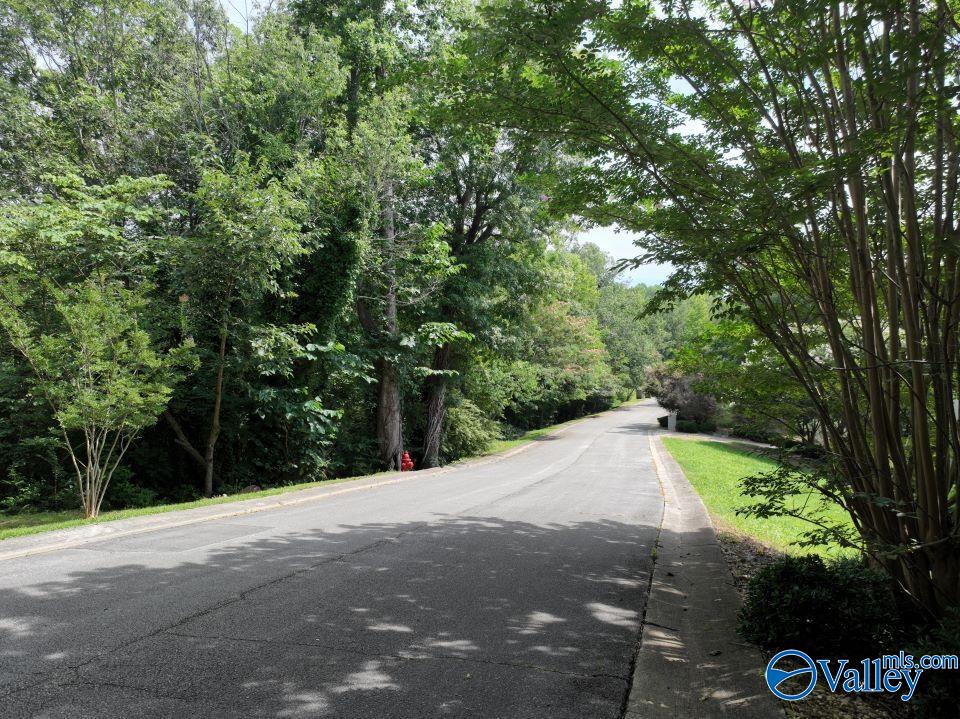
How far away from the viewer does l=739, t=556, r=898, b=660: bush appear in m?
3.56

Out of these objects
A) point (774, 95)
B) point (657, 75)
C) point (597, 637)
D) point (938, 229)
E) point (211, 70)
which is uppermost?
point (211, 70)

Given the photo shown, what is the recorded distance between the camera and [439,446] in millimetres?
21953

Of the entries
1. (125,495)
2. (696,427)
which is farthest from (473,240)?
(696,427)

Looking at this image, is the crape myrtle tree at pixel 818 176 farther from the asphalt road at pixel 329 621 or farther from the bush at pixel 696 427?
the bush at pixel 696 427

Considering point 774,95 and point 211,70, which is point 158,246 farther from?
point 774,95

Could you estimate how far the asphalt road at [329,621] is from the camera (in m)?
3.21

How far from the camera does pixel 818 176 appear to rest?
3.27 m

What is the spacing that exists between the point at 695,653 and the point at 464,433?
62.5ft

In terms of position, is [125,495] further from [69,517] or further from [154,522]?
[154,522]

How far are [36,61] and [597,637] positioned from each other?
21672 millimetres

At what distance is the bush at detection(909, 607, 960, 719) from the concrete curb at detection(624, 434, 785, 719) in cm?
65

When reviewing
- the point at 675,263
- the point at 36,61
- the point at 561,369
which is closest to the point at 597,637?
the point at 675,263

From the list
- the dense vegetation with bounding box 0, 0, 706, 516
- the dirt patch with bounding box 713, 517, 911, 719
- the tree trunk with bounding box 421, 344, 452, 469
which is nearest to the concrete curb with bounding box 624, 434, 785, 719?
the dirt patch with bounding box 713, 517, 911, 719

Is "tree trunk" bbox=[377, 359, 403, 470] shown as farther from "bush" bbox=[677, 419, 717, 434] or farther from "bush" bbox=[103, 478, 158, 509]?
"bush" bbox=[677, 419, 717, 434]
